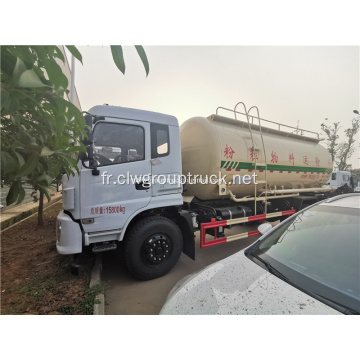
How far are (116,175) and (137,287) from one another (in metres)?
1.50

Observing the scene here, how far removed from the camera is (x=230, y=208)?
11.9ft

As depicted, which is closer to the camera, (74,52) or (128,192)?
(74,52)

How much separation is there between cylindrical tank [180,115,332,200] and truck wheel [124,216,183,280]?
40.6 inches

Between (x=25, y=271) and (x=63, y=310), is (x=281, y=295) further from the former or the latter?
(x=25, y=271)

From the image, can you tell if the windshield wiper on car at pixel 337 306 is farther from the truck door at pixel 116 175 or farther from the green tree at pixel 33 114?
the truck door at pixel 116 175

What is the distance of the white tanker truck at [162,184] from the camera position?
246 centimetres

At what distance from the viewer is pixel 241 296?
4.32 ft

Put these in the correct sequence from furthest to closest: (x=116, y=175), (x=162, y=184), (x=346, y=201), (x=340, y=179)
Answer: (x=340, y=179) < (x=162, y=184) < (x=116, y=175) < (x=346, y=201)

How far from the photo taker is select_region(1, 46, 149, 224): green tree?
0.61 meters

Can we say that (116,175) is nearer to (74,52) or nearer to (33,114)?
(33,114)

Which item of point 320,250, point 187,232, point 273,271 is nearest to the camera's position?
point 273,271

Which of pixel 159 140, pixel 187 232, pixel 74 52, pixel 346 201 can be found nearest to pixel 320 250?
pixel 346 201

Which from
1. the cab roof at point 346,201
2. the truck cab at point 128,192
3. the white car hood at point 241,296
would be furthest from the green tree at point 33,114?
the cab roof at point 346,201

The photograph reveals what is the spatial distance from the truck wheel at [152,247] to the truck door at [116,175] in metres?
0.27
